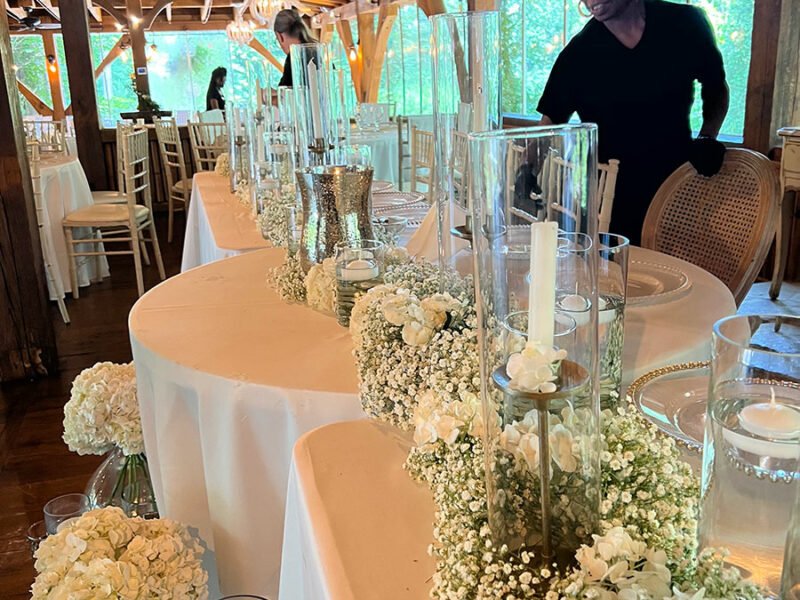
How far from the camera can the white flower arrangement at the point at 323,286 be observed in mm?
1405

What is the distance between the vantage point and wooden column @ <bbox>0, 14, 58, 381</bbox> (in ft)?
10.2

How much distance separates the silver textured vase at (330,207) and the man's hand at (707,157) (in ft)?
3.03

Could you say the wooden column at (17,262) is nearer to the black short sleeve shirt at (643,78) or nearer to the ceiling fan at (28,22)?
the black short sleeve shirt at (643,78)

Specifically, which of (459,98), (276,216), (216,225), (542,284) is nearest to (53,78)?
(216,225)

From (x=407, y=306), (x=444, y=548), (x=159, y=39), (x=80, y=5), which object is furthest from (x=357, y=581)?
(x=159, y=39)

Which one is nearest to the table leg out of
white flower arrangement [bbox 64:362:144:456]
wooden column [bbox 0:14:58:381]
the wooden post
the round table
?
the round table

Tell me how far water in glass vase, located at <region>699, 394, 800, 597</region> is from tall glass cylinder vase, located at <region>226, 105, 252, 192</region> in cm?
255

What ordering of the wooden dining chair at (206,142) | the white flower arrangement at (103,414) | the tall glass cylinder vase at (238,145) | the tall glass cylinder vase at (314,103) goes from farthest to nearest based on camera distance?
the wooden dining chair at (206,142), the tall glass cylinder vase at (238,145), the tall glass cylinder vase at (314,103), the white flower arrangement at (103,414)

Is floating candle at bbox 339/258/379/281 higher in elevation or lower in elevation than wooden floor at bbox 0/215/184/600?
higher

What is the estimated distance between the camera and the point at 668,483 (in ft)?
2.02

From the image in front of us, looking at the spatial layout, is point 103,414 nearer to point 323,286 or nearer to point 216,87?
point 323,286

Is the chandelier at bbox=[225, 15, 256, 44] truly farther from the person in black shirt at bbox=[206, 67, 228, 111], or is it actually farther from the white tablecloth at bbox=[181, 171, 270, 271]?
the white tablecloth at bbox=[181, 171, 270, 271]

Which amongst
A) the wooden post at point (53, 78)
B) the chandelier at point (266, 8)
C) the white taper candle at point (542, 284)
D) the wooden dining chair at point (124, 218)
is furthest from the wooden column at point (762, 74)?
the wooden post at point (53, 78)

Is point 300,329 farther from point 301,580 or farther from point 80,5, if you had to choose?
point 80,5
